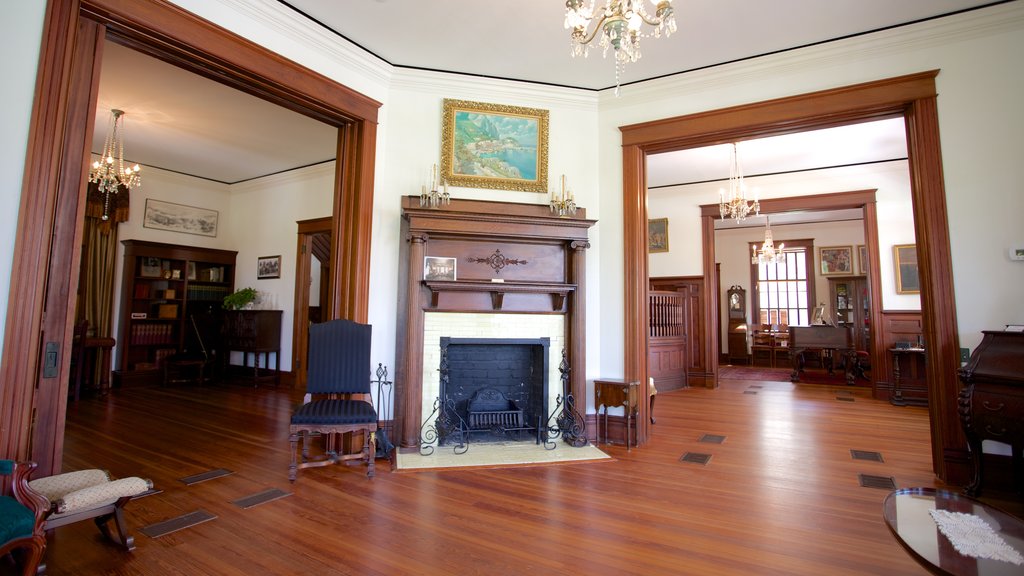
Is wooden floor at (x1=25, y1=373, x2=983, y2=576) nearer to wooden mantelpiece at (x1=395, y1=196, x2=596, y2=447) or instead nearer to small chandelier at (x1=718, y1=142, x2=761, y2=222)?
wooden mantelpiece at (x1=395, y1=196, x2=596, y2=447)

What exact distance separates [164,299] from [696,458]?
329 inches

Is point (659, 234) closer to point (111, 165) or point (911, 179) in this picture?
point (911, 179)

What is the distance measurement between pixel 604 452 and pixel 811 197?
6.49 meters

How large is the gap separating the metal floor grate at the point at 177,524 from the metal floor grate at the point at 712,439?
4.20m

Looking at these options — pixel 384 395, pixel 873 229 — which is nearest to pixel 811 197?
pixel 873 229

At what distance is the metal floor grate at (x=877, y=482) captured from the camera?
3332 millimetres

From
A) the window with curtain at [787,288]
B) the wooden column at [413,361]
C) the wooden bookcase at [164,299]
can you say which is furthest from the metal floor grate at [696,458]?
the window with curtain at [787,288]

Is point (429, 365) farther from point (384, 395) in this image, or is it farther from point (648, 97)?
point (648, 97)

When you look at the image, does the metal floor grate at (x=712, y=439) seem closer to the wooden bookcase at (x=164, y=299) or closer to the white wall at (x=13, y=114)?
the white wall at (x=13, y=114)

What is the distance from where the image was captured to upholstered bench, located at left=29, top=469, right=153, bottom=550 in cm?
212

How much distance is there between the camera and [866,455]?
4090 mm

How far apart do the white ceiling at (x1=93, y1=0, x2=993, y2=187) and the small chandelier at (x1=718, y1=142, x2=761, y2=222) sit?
80cm

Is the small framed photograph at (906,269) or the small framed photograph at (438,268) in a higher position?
the small framed photograph at (906,269)

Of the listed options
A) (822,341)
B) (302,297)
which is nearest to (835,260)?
→ (822,341)
